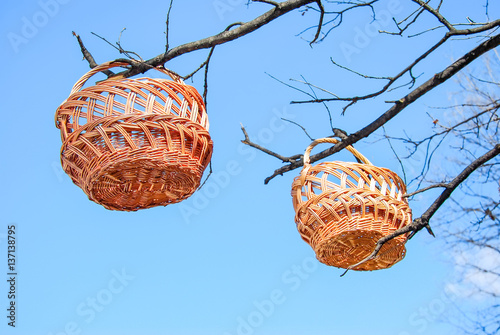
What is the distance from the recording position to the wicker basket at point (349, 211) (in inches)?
85.4

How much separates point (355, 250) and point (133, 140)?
3.35ft

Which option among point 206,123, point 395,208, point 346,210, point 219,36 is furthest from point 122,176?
point 395,208

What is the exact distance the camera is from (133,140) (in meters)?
1.78

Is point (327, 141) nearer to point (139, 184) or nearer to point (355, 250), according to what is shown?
point (355, 250)

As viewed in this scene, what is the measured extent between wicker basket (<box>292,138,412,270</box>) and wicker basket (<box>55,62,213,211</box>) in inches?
18.4

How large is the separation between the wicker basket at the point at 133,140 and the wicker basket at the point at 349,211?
47 centimetres

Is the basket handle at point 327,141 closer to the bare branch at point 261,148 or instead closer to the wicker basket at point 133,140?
the bare branch at point 261,148

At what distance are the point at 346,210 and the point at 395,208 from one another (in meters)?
0.19

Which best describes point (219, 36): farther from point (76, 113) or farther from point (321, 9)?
point (76, 113)

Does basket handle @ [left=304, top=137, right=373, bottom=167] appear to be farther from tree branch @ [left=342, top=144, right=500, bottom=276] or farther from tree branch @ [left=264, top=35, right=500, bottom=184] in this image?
tree branch @ [left=342, top=144, right=500, bottom=276]

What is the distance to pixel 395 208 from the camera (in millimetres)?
2205

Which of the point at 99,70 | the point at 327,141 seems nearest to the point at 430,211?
the point at 327,141

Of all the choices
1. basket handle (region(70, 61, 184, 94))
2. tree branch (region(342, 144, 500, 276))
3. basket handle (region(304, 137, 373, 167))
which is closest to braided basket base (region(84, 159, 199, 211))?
basket handle (region(70, 61, 184, 94))

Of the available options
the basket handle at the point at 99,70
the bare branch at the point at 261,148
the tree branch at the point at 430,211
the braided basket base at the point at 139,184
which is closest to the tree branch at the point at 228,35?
the basket handle at the point at 99,70
